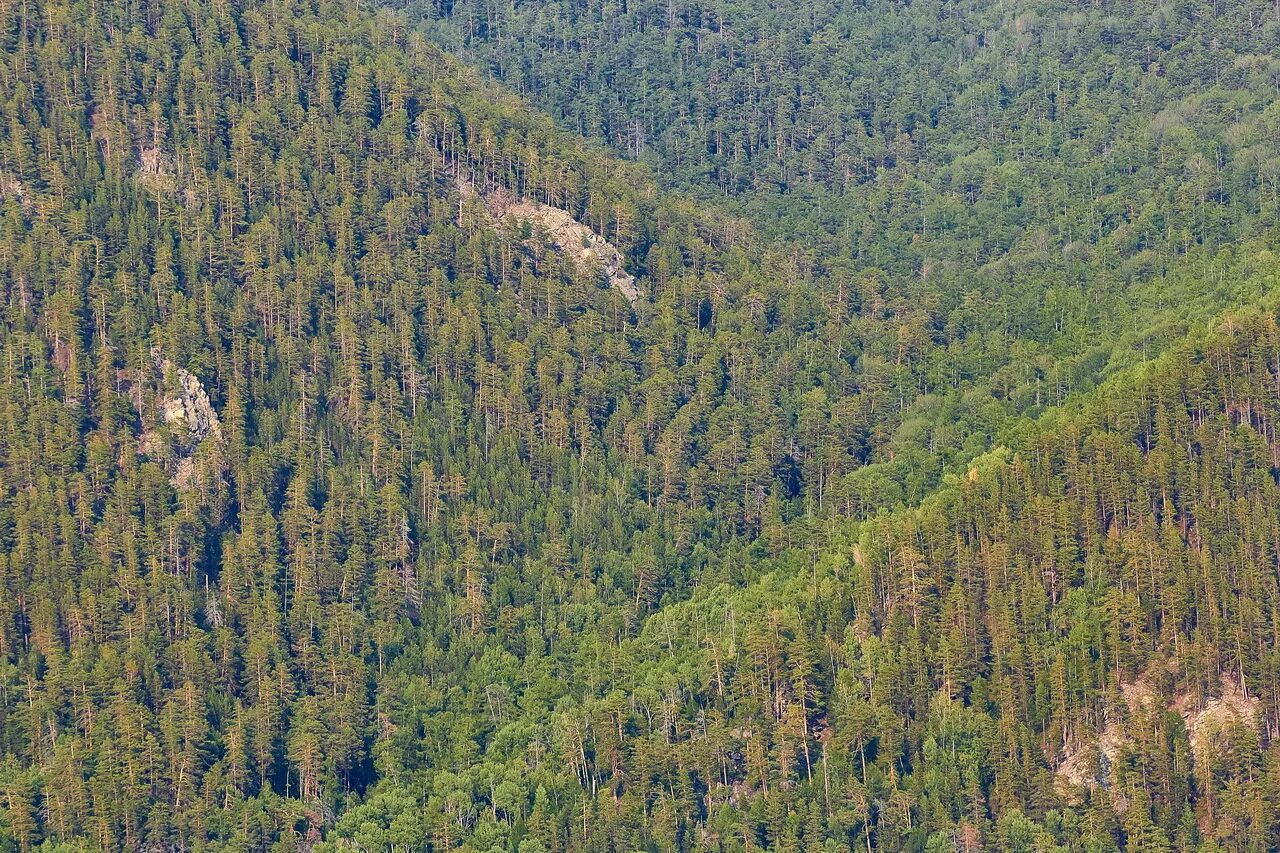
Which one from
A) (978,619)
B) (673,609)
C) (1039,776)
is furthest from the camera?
(673,609)

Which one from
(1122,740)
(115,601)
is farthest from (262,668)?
(1122,740)

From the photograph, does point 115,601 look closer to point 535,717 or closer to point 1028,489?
point 535,717

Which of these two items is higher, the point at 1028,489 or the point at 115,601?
the point at 1028,489

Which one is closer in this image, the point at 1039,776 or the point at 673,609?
the point at 1039,776

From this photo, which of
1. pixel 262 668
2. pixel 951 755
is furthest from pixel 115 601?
pixel 951 755

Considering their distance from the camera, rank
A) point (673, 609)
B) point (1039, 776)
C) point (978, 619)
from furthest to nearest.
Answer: point (673, 609)
point (978, 619)
point (1039, 776)

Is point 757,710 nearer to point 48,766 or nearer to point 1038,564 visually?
point 1038,564

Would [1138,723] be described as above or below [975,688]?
above

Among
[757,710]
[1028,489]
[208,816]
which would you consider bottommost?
[208,816]

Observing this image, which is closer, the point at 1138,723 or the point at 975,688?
the point at 1138,723
